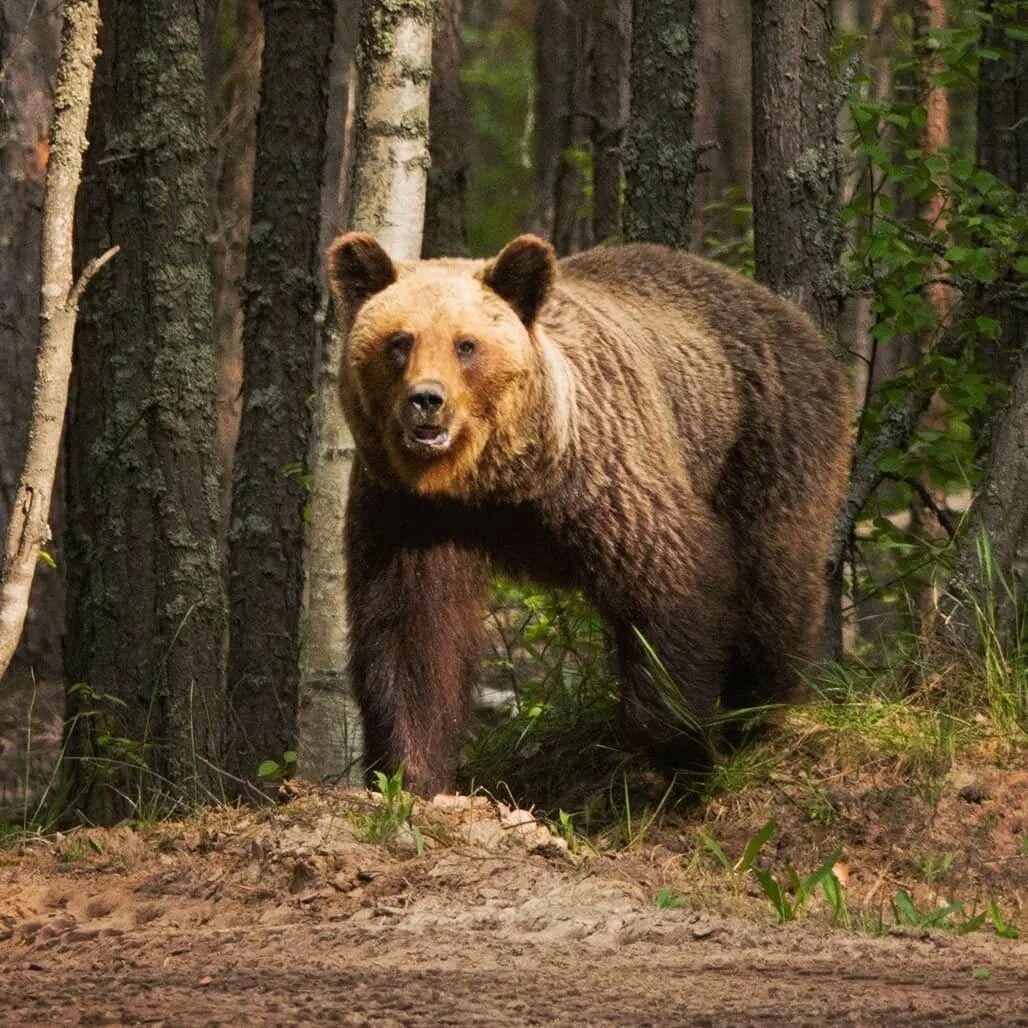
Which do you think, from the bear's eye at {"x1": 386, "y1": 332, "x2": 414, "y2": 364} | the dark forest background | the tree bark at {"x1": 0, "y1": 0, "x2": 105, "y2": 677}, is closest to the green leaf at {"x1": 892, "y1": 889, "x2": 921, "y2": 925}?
the dark forest background

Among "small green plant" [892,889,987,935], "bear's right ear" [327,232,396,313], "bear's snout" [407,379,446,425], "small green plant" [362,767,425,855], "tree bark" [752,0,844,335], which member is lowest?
"small green plant" [892,889,987,935]

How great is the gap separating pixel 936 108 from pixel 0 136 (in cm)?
834

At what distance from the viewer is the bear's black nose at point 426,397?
6031 millimetres

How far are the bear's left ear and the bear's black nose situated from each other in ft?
1.95

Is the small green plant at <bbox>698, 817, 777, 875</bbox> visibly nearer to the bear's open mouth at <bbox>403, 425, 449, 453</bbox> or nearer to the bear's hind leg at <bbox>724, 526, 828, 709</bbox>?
the bear's hind leg at <bbox>724, 526, 828, 709</bbox>

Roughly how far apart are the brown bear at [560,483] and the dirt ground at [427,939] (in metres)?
0.65

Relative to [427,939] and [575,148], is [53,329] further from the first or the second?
[575,148]

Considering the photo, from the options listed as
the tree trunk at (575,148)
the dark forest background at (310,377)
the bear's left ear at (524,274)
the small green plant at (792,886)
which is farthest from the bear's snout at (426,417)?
the tree trunk at (575,148)

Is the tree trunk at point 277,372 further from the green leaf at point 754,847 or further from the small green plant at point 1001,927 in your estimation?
the small green plant at point 1001,927

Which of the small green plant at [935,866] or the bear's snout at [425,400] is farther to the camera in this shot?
the small green plant at [935,866]

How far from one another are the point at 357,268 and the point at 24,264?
548cm

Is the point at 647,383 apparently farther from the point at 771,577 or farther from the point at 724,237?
the point at 724,237

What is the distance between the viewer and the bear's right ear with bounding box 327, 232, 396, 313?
6383 mm

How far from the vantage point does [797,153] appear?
7992mm
